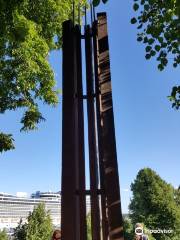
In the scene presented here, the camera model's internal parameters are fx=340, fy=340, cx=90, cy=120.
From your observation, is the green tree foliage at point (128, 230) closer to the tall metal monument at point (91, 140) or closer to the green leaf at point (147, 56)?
the green leaf at point (147, 56)

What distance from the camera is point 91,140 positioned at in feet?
19.3

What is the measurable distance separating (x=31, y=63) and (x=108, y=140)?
552cm

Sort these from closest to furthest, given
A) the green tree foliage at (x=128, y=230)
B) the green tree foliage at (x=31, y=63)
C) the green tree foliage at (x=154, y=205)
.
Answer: the green tree foliage at (x=31, y=63) → the green tree foliage at (x=154, y=205) → the green tree foliage at (x=128, y=230)

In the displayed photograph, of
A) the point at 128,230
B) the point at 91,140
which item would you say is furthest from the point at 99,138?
the point at 128,230

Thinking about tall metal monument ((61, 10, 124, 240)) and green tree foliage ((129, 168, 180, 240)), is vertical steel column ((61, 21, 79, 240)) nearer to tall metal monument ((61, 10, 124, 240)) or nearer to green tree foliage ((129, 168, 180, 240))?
tall metal monument ((61, 10, 124, 240))

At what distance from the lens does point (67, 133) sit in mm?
5832

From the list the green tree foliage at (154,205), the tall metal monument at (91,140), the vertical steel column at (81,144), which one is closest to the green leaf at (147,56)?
the tall metal monument at (91,140)

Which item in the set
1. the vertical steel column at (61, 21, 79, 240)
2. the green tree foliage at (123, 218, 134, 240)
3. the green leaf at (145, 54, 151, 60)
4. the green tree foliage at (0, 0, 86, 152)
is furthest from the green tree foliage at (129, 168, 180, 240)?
the vertical steel column at (61, 21, 79, 240)

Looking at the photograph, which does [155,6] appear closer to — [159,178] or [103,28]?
[103,28]

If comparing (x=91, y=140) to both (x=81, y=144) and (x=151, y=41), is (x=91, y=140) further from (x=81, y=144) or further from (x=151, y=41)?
(x=151, y=41)

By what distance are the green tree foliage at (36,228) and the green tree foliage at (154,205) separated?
1892cm

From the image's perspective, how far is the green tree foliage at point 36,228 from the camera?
30.8 m

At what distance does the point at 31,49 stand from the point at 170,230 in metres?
42.6

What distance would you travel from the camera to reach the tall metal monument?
5402mm
